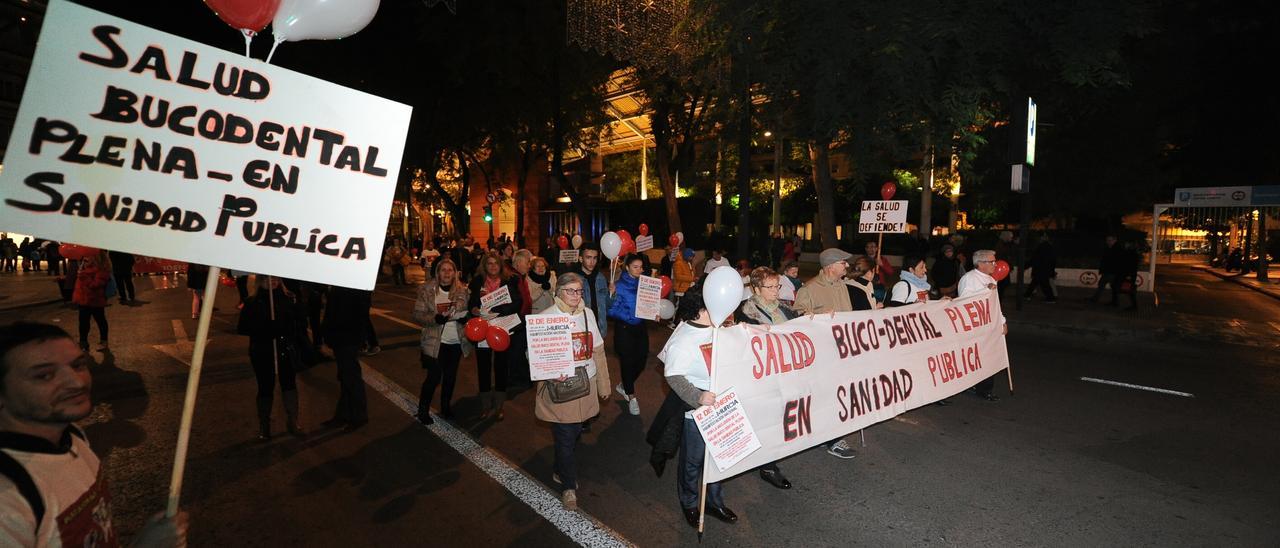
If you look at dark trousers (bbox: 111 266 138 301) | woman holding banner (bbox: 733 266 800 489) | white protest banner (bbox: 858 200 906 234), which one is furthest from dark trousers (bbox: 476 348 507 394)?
dark trousers (bbox: 111 266 138 301)

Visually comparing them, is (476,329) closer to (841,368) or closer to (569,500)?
(569,500)

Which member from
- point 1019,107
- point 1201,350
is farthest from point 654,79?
point 1201,350

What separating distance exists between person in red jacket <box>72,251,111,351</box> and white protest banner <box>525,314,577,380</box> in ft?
29.5

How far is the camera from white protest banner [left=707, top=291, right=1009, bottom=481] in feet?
13.3

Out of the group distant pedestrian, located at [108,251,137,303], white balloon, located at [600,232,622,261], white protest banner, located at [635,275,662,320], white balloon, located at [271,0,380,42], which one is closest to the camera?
white balloon, located at [271,0,380,42]

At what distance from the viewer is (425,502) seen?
446 cm

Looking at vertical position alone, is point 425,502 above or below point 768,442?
below

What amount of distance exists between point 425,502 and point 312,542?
2.45ft

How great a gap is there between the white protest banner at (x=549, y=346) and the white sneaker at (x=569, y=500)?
793mm

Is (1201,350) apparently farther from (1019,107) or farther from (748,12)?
(748,12)

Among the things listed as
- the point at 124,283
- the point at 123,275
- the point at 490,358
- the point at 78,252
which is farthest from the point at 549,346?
the point at 124,283

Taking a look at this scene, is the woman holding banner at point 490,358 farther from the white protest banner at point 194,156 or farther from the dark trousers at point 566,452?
the white protest banner at point 194,156

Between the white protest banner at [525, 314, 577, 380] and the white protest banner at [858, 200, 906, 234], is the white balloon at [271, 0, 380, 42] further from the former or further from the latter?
the white protest banner at [858, 200, 906, 234]

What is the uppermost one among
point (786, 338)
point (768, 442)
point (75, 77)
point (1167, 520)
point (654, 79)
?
point (654, 79)
